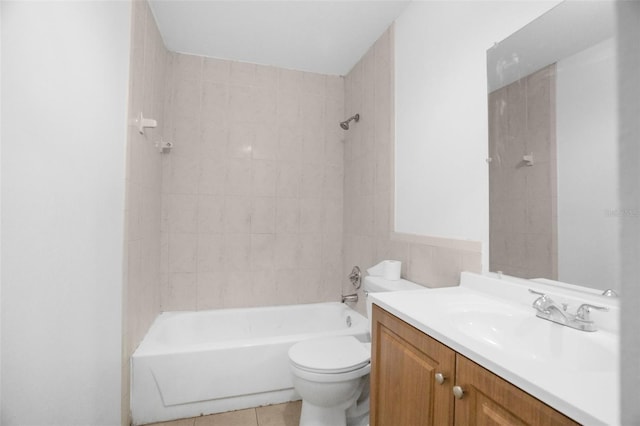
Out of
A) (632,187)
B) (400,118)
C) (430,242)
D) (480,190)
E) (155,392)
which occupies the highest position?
(400,118)

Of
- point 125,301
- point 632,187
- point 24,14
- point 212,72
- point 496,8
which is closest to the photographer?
point 632,187

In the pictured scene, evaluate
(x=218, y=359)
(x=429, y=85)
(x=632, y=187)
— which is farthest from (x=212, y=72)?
(x=632, y=187)

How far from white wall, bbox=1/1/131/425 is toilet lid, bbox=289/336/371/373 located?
2.95 ft

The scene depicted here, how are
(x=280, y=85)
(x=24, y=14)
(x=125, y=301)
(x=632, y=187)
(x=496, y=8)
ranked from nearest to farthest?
(x=632, y=187) → (x=24, y=14) → (x=496, y=8) → (x=125, y=301) → (x=280, y=85)

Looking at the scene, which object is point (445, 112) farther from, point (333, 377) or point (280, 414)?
point (280, 414)

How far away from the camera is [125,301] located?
5.48ft

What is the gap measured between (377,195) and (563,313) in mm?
1463

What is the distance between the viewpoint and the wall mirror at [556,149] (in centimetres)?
95

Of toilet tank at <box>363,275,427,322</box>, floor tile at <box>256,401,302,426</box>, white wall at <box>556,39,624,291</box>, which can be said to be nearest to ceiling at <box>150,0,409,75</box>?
white wall at <box>556,39,624,291</box>

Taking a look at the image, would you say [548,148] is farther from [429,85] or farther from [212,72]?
[212,72]

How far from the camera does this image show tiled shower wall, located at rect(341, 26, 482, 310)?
1628mm

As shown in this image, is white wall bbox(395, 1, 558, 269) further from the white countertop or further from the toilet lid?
the toilet lid

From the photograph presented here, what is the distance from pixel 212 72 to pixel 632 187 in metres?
2.93

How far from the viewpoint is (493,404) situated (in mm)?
723
